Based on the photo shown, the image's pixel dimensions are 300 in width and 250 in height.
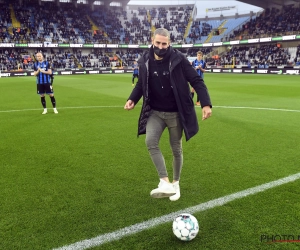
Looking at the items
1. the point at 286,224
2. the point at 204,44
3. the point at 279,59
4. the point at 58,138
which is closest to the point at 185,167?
the point at 286,224

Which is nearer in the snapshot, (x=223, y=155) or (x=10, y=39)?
(x=223, y=155)

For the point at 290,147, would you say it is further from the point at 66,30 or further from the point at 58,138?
the point at 66,30

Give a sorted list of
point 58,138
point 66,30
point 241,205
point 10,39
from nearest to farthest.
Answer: point 241,205 < point 58,138 < point 10,39 < point 66,30

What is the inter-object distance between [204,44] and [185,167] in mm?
53677

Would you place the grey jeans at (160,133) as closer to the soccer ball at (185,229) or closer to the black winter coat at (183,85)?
the black winter coat at (183,85)

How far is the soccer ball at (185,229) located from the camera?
2941mm

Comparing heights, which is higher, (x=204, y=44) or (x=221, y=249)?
(x=204, y=44)

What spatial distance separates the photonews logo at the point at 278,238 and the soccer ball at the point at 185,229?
709 mm

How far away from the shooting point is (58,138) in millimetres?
7211

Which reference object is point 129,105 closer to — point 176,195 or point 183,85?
point 183,85

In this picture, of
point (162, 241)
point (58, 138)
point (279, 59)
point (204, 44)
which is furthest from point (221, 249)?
point (204, 44)

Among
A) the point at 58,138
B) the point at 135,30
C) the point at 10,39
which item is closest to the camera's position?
the point at 58,138

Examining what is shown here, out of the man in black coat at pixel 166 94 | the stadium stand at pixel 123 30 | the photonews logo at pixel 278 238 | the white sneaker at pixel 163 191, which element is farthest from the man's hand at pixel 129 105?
the stadium stand at pixel 123 30

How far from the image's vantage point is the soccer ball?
294cm
